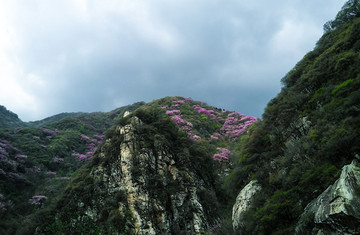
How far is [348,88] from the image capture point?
13.4 metres

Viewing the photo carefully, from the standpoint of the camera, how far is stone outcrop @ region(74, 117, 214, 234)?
63.2 feet

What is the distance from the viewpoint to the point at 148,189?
68.9ft

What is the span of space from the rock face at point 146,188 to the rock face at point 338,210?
40.3ft

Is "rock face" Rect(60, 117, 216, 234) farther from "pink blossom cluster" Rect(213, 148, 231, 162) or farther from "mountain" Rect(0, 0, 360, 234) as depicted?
"pink blossom cluster" Rect(213, 148, 231, 162)

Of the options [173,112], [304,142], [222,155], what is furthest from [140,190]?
[173,112]

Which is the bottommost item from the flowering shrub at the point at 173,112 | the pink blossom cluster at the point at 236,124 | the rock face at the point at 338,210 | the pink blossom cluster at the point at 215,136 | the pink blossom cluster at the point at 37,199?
the rock face at the point at 338,210

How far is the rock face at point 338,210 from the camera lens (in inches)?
299

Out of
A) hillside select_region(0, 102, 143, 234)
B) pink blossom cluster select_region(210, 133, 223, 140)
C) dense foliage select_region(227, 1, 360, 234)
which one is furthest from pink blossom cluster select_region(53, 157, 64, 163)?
dense foliage select_region(227, 1, 360, 234)

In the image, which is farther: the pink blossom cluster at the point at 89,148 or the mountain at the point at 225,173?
the pink blossom cluster at the point at 89,148

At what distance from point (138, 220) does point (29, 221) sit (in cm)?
1033

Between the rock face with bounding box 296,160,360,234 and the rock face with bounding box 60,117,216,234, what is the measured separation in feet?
40.3

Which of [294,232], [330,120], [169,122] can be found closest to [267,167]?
[330,120]

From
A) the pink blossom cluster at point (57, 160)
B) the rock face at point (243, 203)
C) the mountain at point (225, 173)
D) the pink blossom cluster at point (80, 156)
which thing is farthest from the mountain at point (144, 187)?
the pink blossom cluster at point (80, 156)

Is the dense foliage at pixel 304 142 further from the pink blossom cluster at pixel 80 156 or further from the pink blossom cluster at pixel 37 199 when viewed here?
the pink blossom cluster at pixel 80 156
